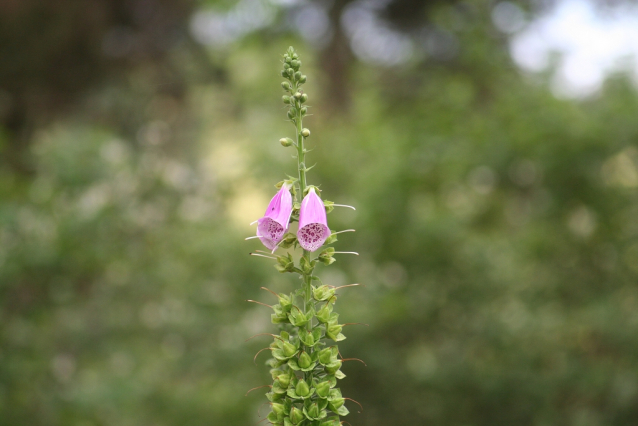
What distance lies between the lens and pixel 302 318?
140 centimetres

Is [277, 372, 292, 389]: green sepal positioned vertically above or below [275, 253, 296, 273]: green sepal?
below

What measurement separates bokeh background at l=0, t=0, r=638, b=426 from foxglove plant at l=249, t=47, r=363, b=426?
4.94 m

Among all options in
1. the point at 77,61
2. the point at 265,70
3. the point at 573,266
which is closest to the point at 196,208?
the point at 77,61

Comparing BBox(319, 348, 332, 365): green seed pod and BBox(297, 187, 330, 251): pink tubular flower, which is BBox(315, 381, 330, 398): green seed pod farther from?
BBox(297, 187, 330, 251): pink tubular flower

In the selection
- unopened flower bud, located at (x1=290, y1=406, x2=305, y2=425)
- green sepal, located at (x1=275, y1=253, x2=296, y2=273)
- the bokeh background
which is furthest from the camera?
the bokeh background

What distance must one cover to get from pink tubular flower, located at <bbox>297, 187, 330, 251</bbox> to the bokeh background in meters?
5.01

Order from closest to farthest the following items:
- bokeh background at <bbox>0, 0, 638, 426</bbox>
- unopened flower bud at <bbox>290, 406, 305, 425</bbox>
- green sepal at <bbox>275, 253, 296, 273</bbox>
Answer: unopened flower bud at <bbox>290, 406, 305, 425</bbox> < green sepal at <bbox>275, 253, 296, 273</bbox> < bokeh background at <bbox>0, 0, 638, 426</bbox>

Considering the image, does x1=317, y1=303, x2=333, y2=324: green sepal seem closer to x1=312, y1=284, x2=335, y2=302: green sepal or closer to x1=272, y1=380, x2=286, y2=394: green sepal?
x1=312, y1=284, x2=335, y2=302: green sepal

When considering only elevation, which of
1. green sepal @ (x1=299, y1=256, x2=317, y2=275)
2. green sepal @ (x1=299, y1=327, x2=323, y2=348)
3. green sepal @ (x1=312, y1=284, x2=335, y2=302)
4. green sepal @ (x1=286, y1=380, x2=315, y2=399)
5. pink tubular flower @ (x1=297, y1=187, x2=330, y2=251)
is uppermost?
pink tubular flower @ (x1=297, y1=187, x2=330, y2=251)

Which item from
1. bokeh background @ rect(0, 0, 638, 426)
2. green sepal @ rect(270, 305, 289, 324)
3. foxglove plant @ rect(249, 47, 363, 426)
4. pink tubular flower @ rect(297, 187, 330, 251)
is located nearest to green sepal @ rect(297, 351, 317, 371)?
foxglove plant @ rect(249, 47, 363, 426)

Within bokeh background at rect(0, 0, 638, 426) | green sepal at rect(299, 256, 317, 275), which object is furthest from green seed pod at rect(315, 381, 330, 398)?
bokeh background at rect(0, 0, 638, 426)

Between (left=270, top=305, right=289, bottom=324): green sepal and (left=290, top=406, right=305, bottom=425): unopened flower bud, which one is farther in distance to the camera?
(left=270, top=305, right=289, bottom=324): green sepal

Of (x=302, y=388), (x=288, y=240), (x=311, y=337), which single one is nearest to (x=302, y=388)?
(x=302, y=388)

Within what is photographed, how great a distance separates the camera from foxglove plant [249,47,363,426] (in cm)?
137
